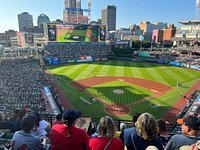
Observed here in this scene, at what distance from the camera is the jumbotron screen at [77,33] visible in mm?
58625

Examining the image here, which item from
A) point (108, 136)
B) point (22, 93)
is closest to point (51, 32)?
point (22, 93)

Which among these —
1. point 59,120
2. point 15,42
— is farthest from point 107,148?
point 15,42

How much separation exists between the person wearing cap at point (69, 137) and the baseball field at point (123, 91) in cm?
1795

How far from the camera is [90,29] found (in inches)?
2448

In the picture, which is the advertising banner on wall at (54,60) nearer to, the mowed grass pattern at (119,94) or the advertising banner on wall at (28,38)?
the advertising banner on wall at (28,38)

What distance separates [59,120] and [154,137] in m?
4.42

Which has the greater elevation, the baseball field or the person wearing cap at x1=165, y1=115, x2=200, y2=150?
the person wearing cap at x1=165, y1=115, x2=200, y2=150

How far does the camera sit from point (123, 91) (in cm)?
2978

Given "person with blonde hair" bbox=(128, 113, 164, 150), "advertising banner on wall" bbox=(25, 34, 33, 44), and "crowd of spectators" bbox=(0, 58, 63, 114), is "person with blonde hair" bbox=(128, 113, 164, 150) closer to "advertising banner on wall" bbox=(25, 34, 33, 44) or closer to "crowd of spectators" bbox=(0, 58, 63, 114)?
"crowd of spectators" bbox=(0, 58, 63, 114)

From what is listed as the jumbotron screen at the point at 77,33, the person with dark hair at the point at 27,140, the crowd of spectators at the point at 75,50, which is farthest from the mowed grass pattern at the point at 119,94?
the crowd of spectators at the point at 75,50

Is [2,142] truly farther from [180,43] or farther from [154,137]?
[180,43]

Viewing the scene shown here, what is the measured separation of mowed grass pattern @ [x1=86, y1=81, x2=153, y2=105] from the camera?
26.4 m

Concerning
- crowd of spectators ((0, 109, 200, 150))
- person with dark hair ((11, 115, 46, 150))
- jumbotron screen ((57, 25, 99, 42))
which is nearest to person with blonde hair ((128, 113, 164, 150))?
crowd of spectators ((0, 109, 200, 150))

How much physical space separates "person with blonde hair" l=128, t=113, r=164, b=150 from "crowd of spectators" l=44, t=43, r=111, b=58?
2310 inches
